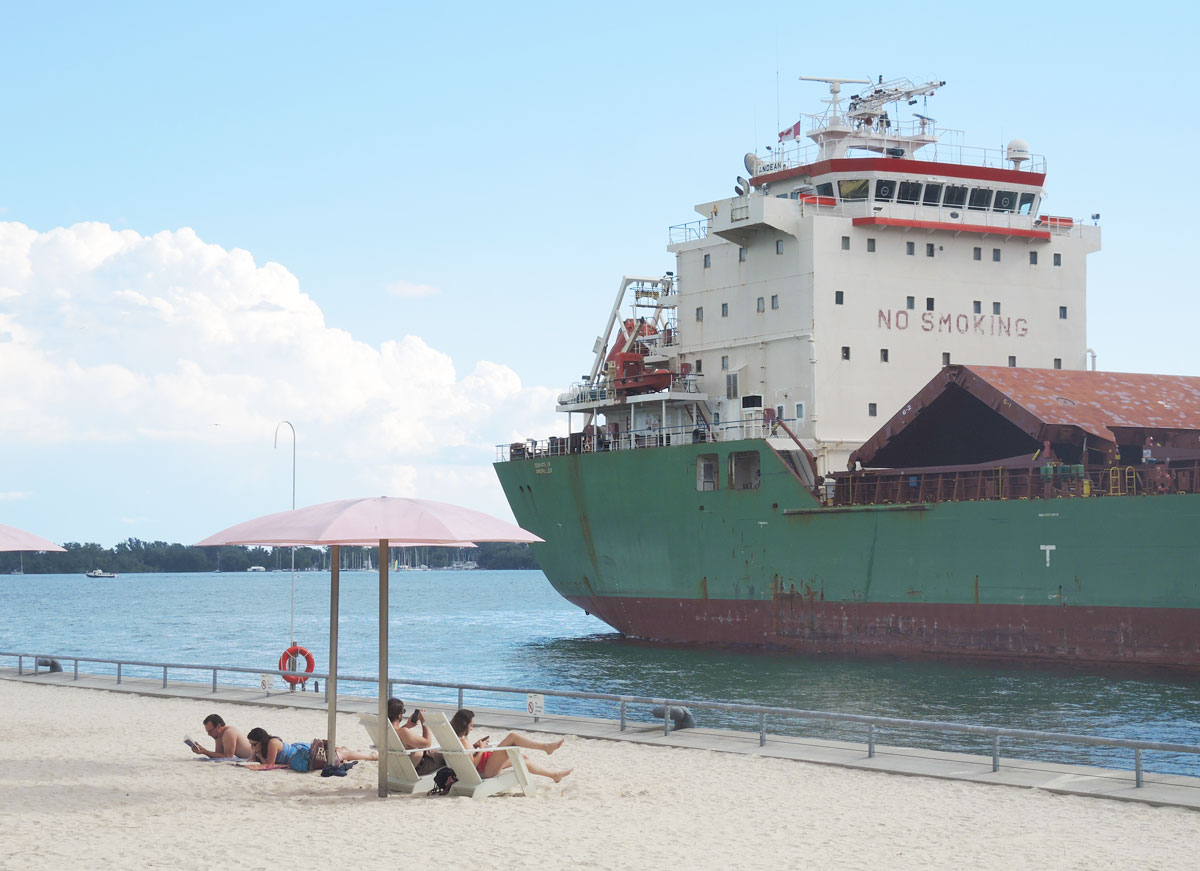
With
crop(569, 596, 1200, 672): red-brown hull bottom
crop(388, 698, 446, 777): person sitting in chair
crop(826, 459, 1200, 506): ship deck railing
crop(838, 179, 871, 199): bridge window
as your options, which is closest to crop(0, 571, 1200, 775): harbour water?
crop(569, 596, 1200, 672): red-brown hull bottom

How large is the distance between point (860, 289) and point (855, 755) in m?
22.3

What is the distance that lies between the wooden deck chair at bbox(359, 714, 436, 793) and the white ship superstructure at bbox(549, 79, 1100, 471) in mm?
21460

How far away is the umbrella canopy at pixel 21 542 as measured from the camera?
618 inches

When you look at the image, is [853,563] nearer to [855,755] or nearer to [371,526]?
[855,755]

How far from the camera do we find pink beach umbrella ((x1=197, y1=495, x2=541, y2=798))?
10789 mm

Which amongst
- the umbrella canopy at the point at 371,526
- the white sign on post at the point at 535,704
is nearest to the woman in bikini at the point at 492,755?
the umbrella canopy at the point at 371,526

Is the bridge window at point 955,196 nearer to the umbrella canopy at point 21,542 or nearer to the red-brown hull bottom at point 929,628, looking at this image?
the red-brown hull bottom at point 929,628

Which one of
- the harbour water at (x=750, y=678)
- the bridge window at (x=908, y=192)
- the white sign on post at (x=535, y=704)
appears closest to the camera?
the white sign on post at (x=535, y=704)

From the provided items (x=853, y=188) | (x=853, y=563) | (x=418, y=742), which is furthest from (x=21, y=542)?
(x=853, y=188)

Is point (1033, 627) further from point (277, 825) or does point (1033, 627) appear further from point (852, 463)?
point (277, 825)

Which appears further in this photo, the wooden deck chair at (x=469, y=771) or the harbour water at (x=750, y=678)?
the harbour water at (x=750, y=678)

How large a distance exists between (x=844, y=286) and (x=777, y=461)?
5430mm

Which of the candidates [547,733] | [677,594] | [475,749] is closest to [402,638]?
[677,594]

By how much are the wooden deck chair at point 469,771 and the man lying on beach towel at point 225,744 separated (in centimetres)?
282
